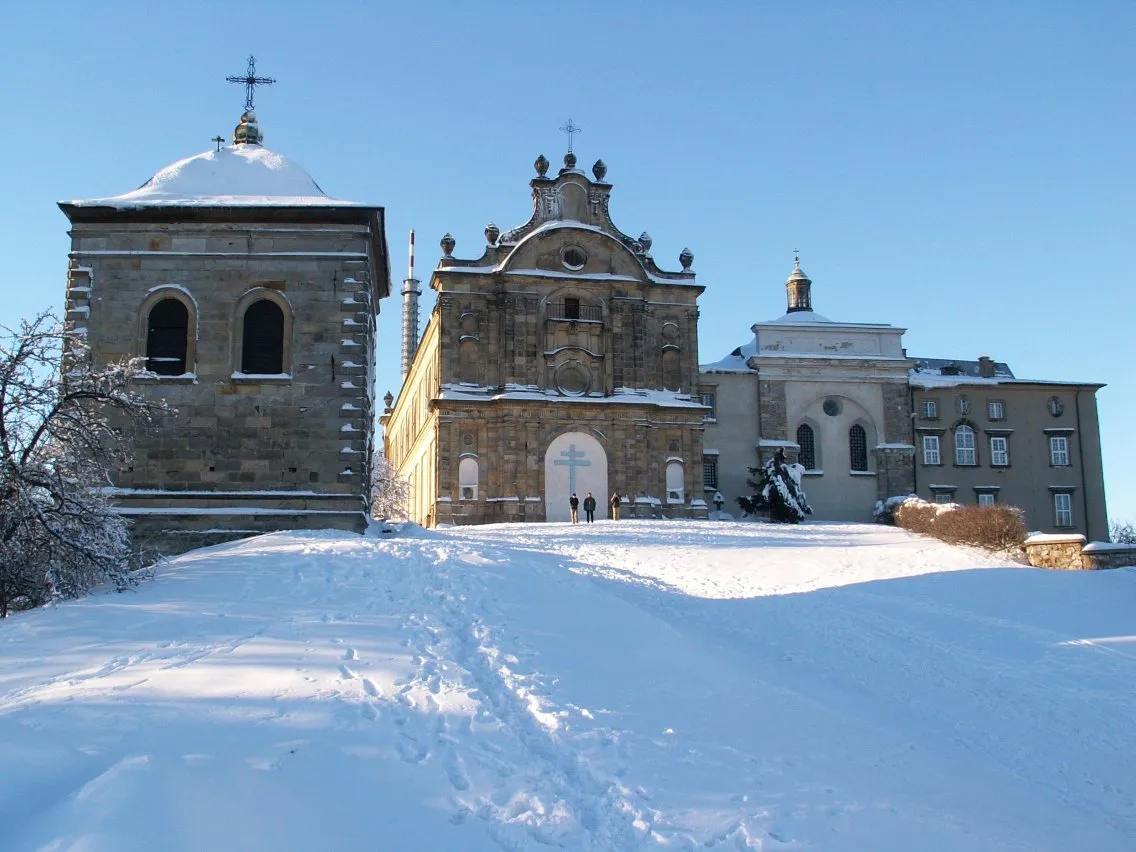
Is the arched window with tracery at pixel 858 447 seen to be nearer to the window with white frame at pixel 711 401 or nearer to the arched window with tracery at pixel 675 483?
the window with white frame at pixel 711 401

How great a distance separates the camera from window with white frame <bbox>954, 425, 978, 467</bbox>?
164ft

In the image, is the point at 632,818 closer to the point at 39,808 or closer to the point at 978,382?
the point at 39,808

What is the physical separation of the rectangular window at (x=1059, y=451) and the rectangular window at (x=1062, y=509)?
150cm

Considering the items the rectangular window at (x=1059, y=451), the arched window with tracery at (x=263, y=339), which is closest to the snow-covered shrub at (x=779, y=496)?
the rectangular window at (x=1059, y=451)

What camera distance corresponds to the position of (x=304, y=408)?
2042 cm

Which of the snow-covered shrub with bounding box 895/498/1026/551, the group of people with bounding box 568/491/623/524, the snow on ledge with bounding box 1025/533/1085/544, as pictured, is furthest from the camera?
the group of people with bounding box 568/491/623/524

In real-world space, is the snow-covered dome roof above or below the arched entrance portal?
above

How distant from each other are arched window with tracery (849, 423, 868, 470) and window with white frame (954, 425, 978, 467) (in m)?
4.84

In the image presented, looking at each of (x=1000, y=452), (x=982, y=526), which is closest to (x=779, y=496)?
(x=982, y=526)

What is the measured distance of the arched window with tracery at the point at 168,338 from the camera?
20.7 m

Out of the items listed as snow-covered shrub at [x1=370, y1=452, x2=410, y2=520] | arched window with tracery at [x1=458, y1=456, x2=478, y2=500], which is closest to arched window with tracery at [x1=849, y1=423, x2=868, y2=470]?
arched window with tracery at [x1=458, y1=456, x2=478, y2=500]

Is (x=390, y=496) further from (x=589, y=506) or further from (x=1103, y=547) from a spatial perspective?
(x=1103, y=547)

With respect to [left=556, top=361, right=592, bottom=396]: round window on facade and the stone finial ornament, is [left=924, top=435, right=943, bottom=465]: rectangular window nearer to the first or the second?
[left=556, top=361, right=592, bottom=396]: round window on facade

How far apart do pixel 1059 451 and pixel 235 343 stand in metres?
42.9
